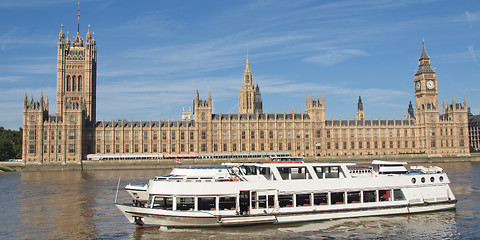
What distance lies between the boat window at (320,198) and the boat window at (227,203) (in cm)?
693

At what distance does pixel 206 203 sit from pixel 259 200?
4121mm

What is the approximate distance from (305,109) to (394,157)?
2955 centimetres

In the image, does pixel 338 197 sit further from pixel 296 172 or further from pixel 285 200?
pixel 285 200

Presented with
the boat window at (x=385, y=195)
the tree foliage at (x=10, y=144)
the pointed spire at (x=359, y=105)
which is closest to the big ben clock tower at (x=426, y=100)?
the pointed spire at (x=359, y=105)

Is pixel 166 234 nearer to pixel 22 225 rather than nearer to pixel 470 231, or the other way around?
pixel 22 225

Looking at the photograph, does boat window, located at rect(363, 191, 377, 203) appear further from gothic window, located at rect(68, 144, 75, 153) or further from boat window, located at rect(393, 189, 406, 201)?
gothic window, located at rect(68, 144, 75, 153)

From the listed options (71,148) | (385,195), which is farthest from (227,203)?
(71,148)

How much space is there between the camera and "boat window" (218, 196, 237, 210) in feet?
109

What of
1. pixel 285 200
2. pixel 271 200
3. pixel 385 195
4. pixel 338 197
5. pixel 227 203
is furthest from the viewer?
pixel 385 195

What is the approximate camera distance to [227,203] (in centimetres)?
3350

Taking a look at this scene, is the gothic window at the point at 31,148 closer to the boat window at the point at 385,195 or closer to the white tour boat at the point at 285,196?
the white tour boat at the point at 285,196

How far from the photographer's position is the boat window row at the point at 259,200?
33081 millimetres

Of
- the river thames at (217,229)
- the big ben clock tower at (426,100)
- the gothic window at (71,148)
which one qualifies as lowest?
the river thames at (217,229)

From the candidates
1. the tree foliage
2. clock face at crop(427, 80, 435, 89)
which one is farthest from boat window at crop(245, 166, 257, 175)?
clock face at crop(427, 80, 435, 89)
